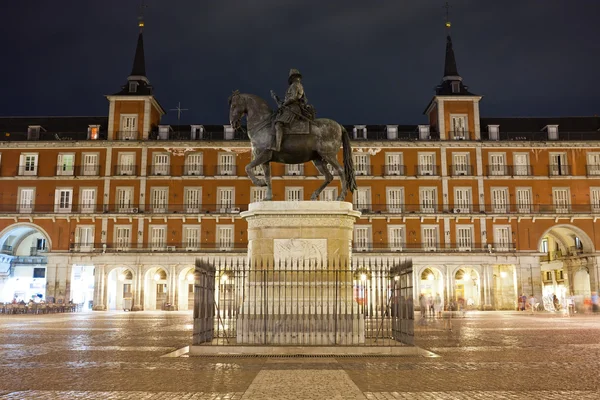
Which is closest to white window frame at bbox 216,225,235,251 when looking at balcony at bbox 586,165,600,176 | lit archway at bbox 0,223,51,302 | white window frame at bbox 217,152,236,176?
white window frame at bbox 217,152,236,176

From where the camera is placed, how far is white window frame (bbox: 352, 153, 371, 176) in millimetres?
46606

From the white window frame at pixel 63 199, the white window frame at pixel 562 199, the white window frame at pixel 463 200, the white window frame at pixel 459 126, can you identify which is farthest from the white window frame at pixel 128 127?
the white window frame at pixel 562 199

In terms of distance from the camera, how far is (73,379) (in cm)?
784

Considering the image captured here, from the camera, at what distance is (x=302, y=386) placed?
7.09 meters

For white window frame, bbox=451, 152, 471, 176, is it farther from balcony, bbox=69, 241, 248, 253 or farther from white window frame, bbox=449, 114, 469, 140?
balcony, bbox=69, 241, 248, 253

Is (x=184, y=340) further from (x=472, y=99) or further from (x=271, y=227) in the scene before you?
(x=472, y=99)

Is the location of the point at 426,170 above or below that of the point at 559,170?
above

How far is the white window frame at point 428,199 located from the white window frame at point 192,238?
17.7 meters

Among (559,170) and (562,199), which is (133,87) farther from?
(562,199)

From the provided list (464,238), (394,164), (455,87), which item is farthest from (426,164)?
(455,87)

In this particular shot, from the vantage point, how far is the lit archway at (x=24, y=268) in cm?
5075

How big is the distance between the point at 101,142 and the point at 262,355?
40357 millimetres

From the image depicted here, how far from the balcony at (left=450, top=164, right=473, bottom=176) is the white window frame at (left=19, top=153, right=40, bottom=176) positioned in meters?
33.3

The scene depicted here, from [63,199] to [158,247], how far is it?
8.70 m
